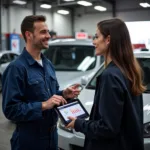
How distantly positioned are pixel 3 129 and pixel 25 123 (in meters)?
3.77

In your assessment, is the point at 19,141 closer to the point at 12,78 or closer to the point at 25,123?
the point at 25,123

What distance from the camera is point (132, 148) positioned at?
1969 mm

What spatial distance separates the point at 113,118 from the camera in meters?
1.79

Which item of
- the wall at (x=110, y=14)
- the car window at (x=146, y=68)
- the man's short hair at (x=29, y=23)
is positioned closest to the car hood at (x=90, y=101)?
the car window at (x=146, y=68)

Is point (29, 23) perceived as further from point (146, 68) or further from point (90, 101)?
point (146, 68)

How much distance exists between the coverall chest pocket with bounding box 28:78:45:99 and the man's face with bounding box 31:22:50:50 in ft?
0.93

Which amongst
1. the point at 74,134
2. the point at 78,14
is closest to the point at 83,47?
the point at 74,134

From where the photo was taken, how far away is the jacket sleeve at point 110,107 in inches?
70.2

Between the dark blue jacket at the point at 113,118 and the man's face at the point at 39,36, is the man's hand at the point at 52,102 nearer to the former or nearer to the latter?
the dark blue jacket at the point at 113,118

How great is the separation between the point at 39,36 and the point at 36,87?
16.0 inches

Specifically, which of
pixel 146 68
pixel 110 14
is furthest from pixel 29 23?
pixel 110 14

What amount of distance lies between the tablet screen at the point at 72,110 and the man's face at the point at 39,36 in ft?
1.76

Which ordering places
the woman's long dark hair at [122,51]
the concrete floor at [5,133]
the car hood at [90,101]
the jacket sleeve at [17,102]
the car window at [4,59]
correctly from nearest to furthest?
the woman's long dark hair at [122,51], the jacket sleeve at [17,102], the car hood at [90,101], the concrete floor at [5,133], the car window at [4,59]

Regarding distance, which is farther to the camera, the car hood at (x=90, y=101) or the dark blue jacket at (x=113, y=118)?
the car hood at (x=90, y=101)
